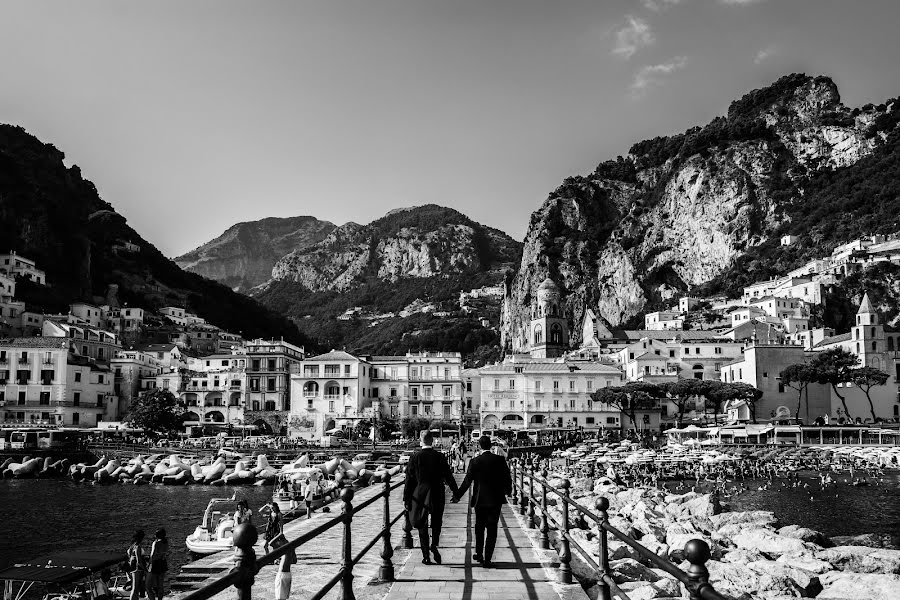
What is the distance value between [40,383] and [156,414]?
36.6ft

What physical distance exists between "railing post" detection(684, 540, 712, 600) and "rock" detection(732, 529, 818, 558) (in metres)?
17.5

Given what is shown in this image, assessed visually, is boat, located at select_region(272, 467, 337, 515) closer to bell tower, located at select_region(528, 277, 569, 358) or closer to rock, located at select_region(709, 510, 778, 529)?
rock, located at select_region(709, 510, 778, 529)

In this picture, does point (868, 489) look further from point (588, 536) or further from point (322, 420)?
point (322, 420)

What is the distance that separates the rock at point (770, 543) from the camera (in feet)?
63.4

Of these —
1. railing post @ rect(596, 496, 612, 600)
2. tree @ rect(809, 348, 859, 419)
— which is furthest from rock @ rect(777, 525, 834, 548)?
tree @ rect(809, 348, 859, 419)

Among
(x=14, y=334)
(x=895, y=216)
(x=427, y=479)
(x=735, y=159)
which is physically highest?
(x=735, y=159)

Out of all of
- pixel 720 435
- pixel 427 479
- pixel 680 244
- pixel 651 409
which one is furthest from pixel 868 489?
pixel 680 244

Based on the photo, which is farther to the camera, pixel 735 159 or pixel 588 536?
pixel 735 159

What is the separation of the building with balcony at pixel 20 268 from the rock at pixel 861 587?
328 feet

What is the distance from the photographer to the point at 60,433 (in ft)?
194

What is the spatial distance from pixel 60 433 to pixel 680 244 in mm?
110836

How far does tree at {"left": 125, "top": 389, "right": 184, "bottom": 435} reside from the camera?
211 feet

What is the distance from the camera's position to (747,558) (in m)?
17.3

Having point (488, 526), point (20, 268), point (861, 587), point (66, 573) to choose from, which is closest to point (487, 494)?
point (488, 526)
